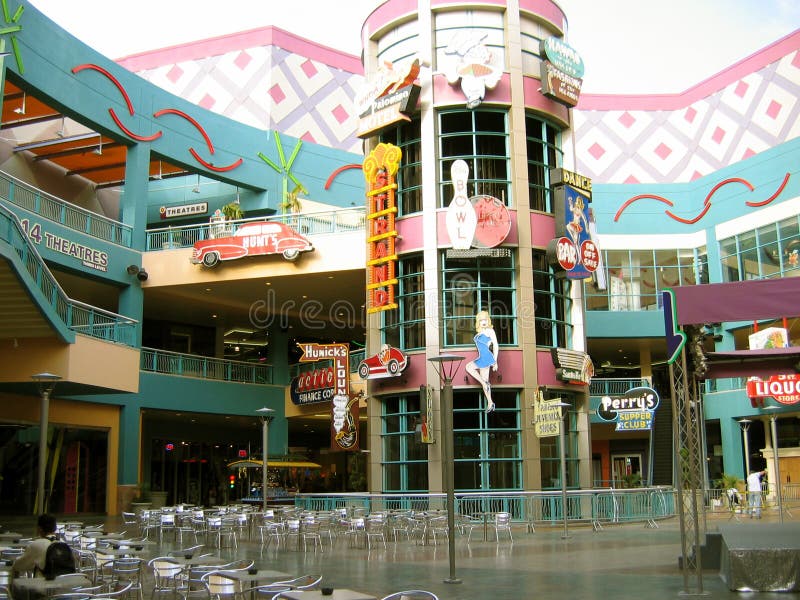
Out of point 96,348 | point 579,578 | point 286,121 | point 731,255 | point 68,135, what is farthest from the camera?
point 286,121

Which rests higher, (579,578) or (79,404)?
(79,404)

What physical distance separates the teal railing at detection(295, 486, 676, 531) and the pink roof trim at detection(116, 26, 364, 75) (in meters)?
29.1

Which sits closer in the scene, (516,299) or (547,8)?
(516,299)

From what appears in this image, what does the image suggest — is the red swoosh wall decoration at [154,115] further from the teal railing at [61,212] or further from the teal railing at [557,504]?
the teal railing at [557,504]

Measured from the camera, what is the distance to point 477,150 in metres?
30.5

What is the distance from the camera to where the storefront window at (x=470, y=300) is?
29188 millimetres

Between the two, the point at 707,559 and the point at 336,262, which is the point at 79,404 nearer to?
the point at 336,262

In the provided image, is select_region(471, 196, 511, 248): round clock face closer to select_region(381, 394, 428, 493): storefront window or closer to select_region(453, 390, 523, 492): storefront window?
select_region(453, 390, 523, 492): storefront window

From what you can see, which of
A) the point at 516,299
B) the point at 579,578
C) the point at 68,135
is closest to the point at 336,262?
the point at 516,299

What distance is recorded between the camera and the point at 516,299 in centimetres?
2942

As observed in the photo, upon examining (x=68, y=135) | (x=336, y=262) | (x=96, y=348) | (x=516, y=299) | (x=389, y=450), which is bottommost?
(x=389, y=450)

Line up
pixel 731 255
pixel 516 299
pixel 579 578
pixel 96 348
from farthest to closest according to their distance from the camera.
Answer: pixel 731 255
pixel 516 299
pixel 96 348
pixel 579 578

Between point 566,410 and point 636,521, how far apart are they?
4.47 meters

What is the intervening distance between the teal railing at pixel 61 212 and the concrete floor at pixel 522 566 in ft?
44.4
